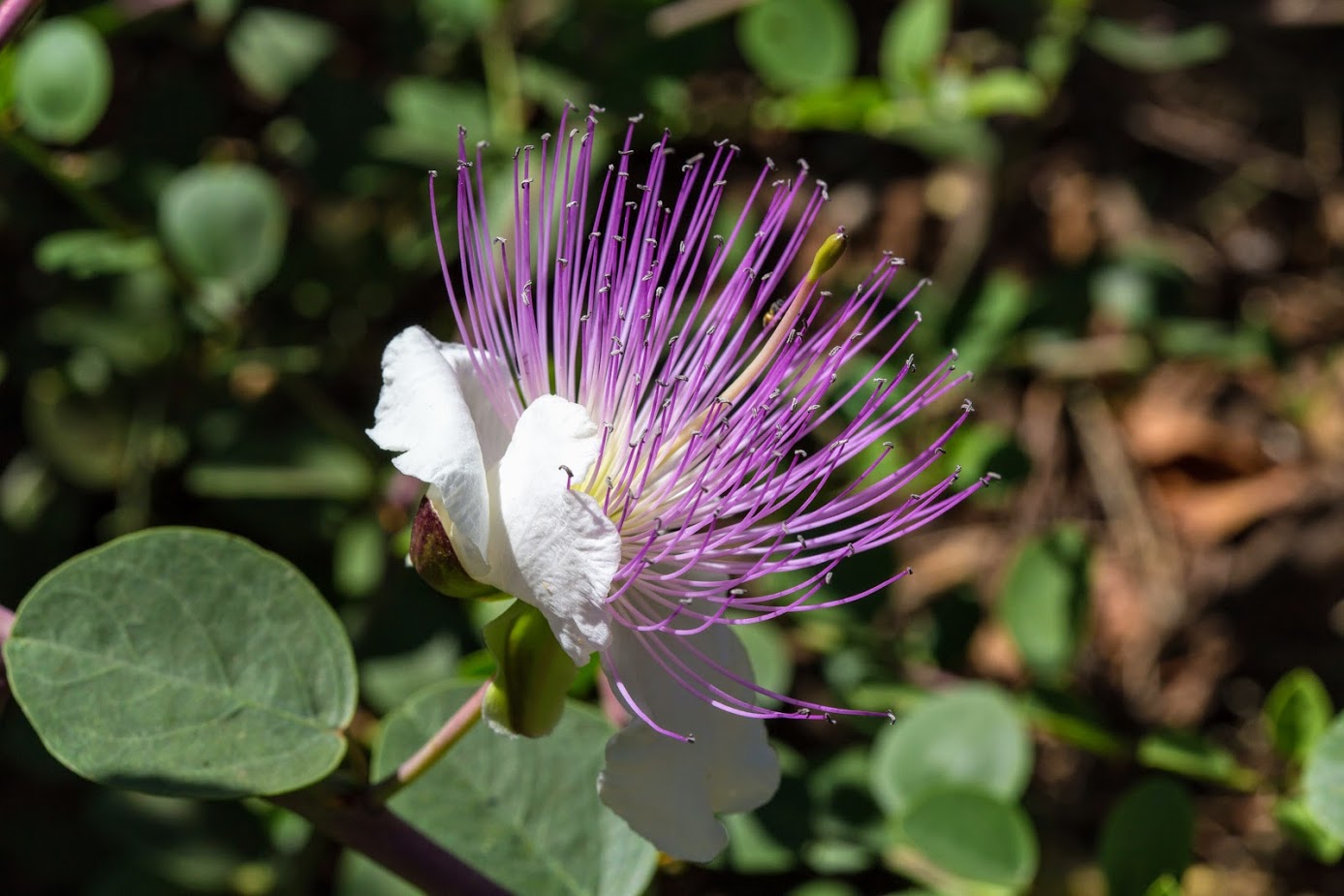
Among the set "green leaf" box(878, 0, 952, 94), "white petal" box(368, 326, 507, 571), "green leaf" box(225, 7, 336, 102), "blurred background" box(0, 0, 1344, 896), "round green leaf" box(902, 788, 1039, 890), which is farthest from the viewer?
"green leaf" box(225, 7, 336, 102)

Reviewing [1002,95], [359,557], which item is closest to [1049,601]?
[1002,95]

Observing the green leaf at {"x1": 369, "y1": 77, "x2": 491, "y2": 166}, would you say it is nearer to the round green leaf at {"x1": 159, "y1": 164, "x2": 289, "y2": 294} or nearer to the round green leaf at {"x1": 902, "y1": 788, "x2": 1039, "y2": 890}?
the round green leaf at {"x1": 159, "y1": 164, "x2": 289, "y2": 294}

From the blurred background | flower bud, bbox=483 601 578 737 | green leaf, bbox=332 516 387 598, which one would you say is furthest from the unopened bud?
green leaf, bbox=332 516 387 598

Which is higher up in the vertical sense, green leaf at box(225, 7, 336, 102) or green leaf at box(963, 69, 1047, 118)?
green leaf at box(963, 69, 1047, 118)

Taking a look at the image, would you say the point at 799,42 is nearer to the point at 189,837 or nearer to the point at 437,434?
the point at 437,434

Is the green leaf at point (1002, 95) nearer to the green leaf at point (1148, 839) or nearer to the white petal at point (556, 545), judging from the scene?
the green leaf at point (1148, 839)

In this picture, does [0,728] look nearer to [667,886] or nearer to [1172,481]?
[667,886]

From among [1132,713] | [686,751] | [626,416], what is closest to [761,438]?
[626,416]
